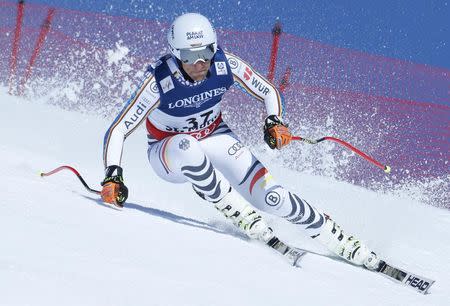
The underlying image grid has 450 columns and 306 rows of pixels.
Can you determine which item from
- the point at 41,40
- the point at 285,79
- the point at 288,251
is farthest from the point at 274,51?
the point at 288,251

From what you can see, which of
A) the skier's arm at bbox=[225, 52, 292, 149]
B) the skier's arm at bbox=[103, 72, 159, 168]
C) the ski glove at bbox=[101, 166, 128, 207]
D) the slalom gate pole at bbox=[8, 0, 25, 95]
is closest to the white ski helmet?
the skier's arm at bbox=[103, 72, 159, 168]

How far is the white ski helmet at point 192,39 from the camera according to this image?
15.1 ft

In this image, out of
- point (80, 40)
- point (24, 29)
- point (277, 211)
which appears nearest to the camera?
point (277, 211)

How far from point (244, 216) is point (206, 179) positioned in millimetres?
311

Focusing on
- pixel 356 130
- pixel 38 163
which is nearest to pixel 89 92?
pixel 356 130

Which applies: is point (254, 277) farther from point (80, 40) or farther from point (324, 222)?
point (80, 40)

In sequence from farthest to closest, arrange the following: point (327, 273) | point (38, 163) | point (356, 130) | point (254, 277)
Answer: point (356, 130)
point (38, 163)
point (327, 273)
point (254, 277)

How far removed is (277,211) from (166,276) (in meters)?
1.56

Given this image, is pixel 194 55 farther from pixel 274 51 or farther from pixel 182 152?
pixel 274 51

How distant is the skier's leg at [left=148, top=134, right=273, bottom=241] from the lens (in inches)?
180

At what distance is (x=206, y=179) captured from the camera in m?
4.59

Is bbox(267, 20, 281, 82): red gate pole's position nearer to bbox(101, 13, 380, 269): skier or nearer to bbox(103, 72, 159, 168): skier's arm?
bbox(101, 13, 380, 269): skier

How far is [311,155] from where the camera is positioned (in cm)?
909

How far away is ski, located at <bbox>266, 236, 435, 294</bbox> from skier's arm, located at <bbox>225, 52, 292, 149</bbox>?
590mm
